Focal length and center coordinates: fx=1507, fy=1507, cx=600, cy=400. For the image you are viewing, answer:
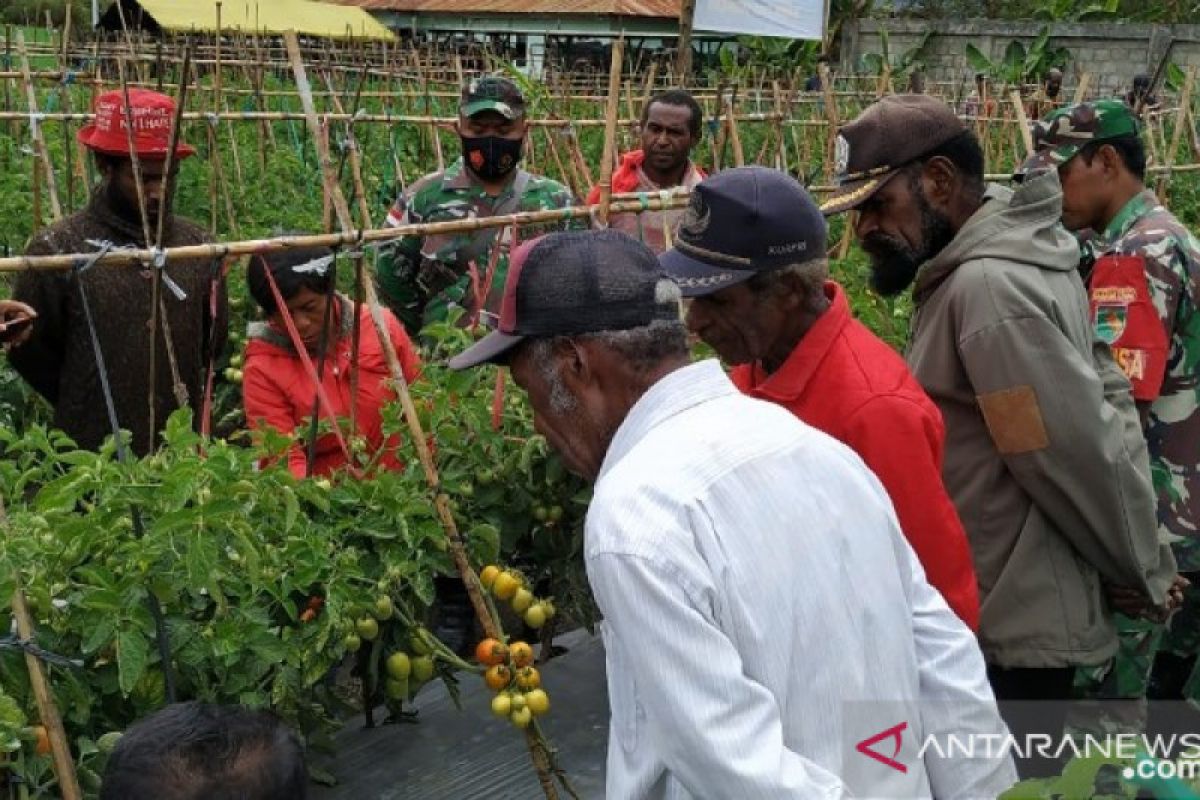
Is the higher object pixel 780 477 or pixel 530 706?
pixel 780 477

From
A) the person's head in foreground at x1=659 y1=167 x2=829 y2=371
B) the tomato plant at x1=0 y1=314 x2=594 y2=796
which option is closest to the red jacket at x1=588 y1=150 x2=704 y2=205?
the tomato plant at x1=0 y1=314 x2=594 y2=796

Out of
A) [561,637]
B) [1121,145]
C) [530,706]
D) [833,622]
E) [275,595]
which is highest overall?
[1121,145]

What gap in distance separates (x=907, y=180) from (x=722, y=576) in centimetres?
133

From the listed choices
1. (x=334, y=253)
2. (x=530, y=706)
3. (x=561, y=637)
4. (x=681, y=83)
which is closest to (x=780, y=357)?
(x=530, y=706)

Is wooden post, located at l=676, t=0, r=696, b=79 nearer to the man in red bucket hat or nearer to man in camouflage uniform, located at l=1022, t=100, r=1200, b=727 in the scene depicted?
the man in red bucket hat

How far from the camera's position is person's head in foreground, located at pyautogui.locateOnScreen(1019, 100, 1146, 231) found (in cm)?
345

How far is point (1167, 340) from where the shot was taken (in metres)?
3.37

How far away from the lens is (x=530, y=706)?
2887mm

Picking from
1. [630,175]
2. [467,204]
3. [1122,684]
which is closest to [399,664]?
[1122,684]

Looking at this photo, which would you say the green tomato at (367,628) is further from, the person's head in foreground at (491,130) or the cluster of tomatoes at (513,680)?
the person's head in foreground at (491,130)

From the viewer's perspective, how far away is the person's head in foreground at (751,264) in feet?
7.47

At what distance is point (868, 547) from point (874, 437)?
0.57m

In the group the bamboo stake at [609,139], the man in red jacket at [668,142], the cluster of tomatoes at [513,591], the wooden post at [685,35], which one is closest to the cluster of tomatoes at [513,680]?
the cluster of tomatoes at [513,591]

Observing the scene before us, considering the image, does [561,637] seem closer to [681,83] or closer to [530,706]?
[530,706]
